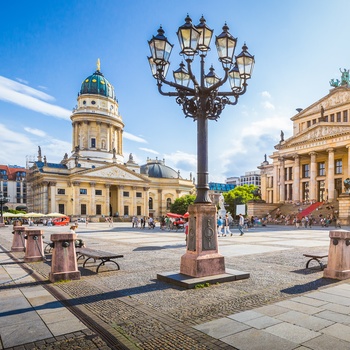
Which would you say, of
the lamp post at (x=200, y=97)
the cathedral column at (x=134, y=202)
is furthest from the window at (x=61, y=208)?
the lamp post at (x=200, y=97)

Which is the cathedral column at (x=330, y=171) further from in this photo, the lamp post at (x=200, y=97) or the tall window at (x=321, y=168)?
the lamp post at (x=200, y=97)

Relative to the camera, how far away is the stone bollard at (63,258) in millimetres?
8633

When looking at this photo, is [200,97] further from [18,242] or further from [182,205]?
[182,205]

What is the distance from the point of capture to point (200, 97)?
355 inches

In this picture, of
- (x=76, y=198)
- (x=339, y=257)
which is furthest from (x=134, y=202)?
(x=339, y=257)

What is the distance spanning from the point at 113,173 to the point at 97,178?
486cm

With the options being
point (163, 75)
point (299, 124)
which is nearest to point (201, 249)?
point (163, 75)

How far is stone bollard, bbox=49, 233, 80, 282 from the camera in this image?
28.3ft

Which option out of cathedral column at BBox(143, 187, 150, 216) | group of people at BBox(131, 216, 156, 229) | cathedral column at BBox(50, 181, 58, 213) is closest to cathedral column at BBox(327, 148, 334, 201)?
group of people at BBox(131, 216, 156, 229)

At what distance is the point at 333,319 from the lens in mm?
5461

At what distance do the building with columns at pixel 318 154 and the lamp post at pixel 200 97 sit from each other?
43849mm

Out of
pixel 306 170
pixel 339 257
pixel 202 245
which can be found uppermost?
pixel 306 170

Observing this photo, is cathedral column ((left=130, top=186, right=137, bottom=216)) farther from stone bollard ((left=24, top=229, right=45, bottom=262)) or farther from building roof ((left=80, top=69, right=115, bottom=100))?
stone bollard ((left=24, top=229, right=45, bottom=262))

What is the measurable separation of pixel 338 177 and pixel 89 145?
6251 centimetres
